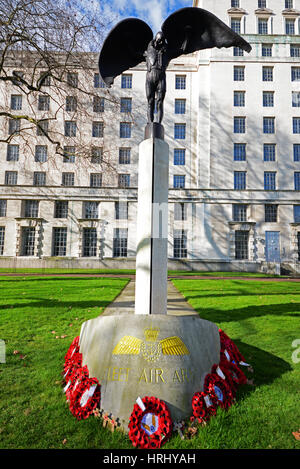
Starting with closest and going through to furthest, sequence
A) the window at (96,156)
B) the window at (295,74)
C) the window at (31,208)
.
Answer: the window at (96,156), the window at (31,208), the window at (295,74)

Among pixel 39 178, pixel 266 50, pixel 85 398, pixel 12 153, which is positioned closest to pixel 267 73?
pixel 266 50

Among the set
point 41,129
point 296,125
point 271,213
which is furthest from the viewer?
point 296,125

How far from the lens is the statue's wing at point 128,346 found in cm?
354

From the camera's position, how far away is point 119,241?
111ft

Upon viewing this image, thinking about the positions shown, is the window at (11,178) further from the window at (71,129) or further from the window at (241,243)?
the window at (241,243)

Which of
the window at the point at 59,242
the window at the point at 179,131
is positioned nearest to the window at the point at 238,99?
the window at the point at 179,131

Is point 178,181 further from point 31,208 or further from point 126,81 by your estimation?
point 31,208

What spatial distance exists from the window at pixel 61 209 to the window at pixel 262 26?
3260 cm

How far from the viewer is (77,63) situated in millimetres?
12219

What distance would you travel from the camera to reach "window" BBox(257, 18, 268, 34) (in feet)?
119

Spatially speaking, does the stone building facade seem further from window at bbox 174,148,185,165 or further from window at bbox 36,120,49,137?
window at bbox 36,120,49,137

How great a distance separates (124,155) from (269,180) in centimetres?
1825

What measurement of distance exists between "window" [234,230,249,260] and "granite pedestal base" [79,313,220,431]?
31144 millimetres
